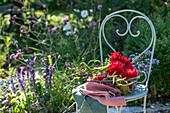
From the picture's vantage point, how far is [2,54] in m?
4.20

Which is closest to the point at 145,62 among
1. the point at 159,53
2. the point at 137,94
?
the point at 159,53

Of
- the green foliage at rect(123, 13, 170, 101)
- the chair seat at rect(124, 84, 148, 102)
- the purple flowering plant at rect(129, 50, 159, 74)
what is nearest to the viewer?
the chair seat at rect(124, 84, 148, 102)

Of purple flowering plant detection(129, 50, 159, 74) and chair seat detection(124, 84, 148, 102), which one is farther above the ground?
purple flowering plant detection(129, 50, 159, 74)

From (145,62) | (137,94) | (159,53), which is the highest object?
(159,53)

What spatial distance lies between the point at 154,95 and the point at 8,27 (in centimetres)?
313

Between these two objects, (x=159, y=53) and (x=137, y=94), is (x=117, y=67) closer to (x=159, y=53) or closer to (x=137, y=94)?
(x=137, y=94)

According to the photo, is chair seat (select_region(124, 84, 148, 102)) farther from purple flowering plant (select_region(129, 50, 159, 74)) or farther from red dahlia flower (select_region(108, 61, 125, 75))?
purple flowering plant (select_region(129, 50, 159, 74))

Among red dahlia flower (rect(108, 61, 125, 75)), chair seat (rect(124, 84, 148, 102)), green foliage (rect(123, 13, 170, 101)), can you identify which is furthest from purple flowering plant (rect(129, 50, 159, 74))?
red dahlia flower (rect(108, 61, 125, 75))

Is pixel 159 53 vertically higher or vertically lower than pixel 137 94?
higher

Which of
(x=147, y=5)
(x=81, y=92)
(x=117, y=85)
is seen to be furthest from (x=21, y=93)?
(x=147, y=5)

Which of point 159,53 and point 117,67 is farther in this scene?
point 159,53

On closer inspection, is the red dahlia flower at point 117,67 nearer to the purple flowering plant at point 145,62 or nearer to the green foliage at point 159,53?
the purple flowering plant at point 145,62

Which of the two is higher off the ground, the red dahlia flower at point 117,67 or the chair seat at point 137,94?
the red dahlia flower at point 117,67

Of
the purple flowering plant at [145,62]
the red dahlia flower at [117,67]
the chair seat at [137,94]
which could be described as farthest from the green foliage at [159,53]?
the red dahlia flower at [117,67]
